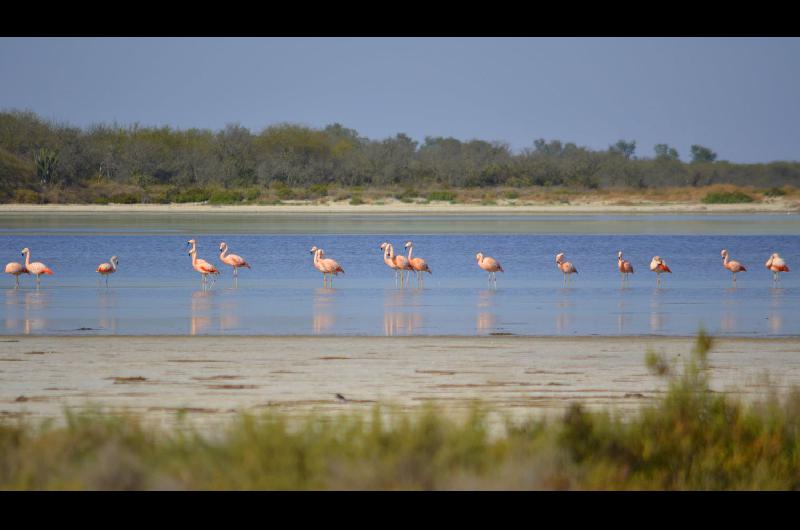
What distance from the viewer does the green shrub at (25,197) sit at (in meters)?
57.3

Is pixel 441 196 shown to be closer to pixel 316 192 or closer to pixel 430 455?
A: pixel 316 192

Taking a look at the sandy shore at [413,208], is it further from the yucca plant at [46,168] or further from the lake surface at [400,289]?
the lake surface at [400,289]

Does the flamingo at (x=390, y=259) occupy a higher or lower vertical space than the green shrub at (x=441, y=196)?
lower

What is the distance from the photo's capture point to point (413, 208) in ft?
190

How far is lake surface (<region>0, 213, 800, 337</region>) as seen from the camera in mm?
15664

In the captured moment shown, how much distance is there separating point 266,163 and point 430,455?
72058mm

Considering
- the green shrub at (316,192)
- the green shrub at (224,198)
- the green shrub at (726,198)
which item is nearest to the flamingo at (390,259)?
the green shrub at (224,198)

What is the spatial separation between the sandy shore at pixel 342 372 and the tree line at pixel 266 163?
4980 centimetres

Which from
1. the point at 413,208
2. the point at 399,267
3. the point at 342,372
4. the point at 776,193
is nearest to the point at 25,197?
the point at 413,208

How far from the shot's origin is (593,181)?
262 feet
